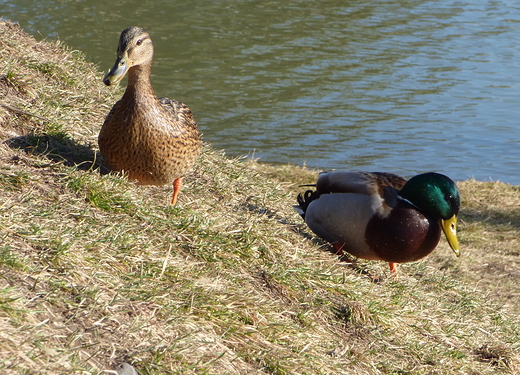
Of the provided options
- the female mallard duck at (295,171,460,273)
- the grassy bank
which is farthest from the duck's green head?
the grassy bank

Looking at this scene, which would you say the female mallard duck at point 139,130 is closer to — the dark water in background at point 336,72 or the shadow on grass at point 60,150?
the shadow on grass at point 60,150

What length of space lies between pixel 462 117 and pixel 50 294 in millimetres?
9316

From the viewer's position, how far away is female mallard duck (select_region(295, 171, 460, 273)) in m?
4.11

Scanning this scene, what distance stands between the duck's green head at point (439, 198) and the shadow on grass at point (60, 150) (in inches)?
76.5

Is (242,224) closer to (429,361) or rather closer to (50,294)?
(429,361)

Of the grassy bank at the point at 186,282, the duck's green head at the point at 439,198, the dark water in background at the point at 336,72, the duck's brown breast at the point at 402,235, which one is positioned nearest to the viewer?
the grassy bank at the point at 186,282

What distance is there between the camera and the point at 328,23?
51.5 feet

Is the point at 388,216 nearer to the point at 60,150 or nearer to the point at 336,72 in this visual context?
the point at 60,150

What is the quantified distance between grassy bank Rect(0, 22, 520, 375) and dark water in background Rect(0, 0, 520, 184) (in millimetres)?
2967

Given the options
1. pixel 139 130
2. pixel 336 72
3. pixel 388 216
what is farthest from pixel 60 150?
pixel 336 72

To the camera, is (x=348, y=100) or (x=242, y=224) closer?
(x=242, y=224)

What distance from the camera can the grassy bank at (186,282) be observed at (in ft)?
8.12

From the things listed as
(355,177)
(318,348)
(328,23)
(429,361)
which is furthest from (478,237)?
(328,23)

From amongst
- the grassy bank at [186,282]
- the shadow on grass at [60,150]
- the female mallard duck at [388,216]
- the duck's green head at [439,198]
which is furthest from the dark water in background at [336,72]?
the duck's green head at [439,198]
